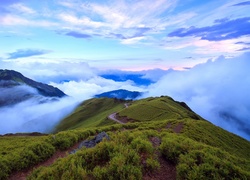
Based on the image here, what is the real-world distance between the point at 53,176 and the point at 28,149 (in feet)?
38.6

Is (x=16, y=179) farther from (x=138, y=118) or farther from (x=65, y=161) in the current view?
(x=138, y=118)

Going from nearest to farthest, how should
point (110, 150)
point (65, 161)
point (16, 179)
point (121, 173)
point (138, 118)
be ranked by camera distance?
1. point (121, 173)
2. point (65, 161)
3. point (110, 150)
4. point (16, 179)
5. point (138, 118)

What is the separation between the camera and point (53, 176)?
1138cm

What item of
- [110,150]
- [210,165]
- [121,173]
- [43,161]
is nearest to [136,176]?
[121,173]

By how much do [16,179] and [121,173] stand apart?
12.2m

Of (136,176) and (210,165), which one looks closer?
(136,176)

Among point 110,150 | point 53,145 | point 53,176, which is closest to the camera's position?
point 53,176

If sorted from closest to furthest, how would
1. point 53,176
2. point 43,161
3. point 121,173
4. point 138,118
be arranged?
1. point 121,173
2. point 53,176
3. point 43,161
4. point 138,118

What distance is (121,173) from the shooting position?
1054 cm

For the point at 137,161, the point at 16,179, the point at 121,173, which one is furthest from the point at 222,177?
the point at 16,179

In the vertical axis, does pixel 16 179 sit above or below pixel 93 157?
below

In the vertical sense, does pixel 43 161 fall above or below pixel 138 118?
above

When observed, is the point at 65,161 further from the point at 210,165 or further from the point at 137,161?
the point at 210,165

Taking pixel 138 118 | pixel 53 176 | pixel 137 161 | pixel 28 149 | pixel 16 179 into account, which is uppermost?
pixel 137 161
